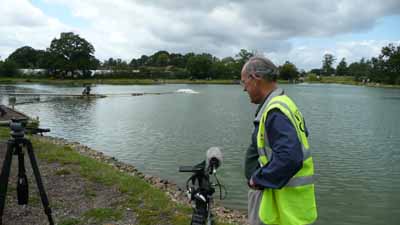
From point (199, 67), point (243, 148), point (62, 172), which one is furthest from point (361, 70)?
point (62, 172)

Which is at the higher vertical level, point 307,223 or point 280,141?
point 280,141

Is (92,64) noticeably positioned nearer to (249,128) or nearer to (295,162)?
(249,128)

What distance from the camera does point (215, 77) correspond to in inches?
6540

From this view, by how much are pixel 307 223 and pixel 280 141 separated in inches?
31.4

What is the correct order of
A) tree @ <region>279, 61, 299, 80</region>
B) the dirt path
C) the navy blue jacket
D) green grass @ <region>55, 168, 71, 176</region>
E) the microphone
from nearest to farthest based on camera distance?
1. the navy blue jacket
2. the microphone
3. the dirt path
4. green grass @ <region>55, 168, 71, 176</region>
5. tree @ <region>279, 61, 299, 80</region>

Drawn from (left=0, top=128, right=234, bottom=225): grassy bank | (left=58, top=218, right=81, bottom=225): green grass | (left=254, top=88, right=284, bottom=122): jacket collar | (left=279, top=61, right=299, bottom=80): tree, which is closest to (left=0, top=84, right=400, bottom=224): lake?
(left=0, top=128, right=234, bottom=225): grassy bank

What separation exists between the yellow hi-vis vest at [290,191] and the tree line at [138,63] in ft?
313

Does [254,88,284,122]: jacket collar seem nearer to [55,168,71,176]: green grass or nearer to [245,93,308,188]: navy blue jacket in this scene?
[245,93,308,188]: navy blue jacket

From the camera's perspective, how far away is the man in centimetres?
288

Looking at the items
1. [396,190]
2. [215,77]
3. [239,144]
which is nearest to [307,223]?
[396,190]

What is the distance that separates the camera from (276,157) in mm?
2887

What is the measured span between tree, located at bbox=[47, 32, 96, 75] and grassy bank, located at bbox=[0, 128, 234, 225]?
11892 cm

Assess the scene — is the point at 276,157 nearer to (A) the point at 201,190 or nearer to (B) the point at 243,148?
(A) the point at 201,190

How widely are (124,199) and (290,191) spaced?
5213mm
